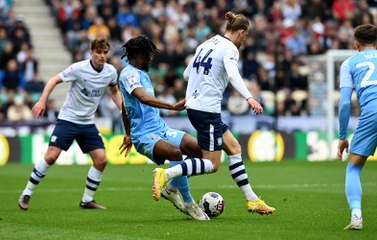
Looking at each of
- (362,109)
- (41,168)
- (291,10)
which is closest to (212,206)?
(362,109)

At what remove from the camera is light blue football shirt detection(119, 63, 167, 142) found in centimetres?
1142

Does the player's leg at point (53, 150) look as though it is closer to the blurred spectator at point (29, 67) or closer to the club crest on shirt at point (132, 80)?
the club crest on shirt at point (132, 80)

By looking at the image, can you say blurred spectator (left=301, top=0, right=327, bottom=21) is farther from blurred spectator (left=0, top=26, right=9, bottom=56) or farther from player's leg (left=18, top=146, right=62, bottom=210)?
player's leg (left=18, top=146, right=62, bottom=210)

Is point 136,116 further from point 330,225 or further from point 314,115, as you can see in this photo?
point 314,115

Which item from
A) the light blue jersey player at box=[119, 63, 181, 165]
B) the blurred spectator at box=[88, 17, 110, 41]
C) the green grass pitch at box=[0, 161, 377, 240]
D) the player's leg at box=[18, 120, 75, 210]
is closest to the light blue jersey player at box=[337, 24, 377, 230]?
the green grass pitch at box=[0, 161, 377, 240]

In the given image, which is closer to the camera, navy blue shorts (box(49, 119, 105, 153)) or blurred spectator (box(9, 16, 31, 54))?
navy blue shorts (box(49, 119, 105, 153))

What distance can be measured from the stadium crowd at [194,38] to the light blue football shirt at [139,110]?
14.6 metres

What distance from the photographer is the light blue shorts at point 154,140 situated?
11.3 metres

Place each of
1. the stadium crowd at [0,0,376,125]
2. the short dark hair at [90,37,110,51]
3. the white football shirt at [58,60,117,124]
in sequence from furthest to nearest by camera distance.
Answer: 1. the stadium crowd at [0,0,376,125]
2. the white football shirt at [58,60,117,124]
3. the short dark hair at [90,37,110,51]

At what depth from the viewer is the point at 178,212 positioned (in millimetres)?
12461

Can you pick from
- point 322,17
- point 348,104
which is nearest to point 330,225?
point 348,104

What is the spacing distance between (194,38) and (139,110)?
728 inches

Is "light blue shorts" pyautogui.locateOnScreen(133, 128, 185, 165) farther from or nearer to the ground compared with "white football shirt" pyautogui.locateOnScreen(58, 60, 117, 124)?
nearer to the ground

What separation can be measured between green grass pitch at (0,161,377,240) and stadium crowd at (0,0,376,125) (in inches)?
250
